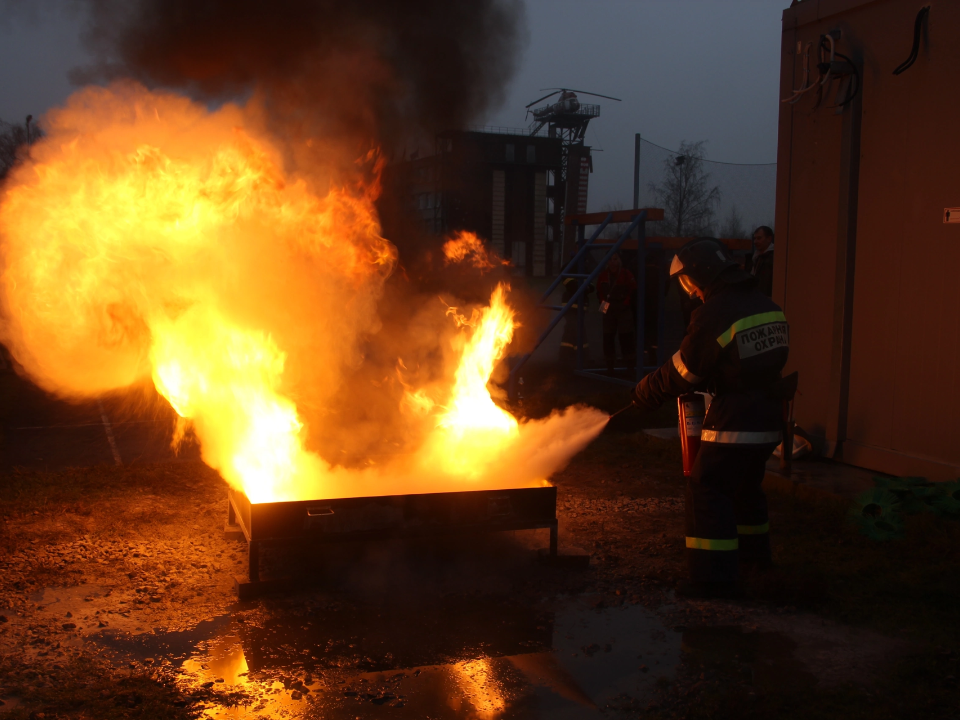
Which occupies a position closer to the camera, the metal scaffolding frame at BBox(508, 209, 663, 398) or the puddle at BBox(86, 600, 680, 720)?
the puddle at BBox(86, 600, 680, 720)

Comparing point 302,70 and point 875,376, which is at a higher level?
point 302,70

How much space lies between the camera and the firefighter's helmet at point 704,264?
478cm

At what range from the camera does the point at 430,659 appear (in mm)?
3795

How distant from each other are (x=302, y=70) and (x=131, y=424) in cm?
507

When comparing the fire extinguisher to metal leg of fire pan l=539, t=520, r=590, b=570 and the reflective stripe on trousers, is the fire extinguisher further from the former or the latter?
metal leg of fire pan l=539, t=520, r=590, b=570

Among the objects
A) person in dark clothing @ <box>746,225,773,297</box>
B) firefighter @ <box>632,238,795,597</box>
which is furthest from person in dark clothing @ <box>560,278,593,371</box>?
firefighter @ <box>632,238,795,597</box>

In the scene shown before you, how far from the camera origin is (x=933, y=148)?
642 cm

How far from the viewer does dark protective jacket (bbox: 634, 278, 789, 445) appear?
457 centimetres

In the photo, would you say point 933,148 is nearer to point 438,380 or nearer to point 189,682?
point 438,380

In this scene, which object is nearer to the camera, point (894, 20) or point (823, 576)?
point (823, 576)

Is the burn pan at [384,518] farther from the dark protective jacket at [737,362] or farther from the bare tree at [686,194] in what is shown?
the bare tree at [686,194]

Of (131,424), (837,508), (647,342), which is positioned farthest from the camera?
(647,342)

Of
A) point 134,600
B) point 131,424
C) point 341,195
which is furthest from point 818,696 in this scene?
point 131,424

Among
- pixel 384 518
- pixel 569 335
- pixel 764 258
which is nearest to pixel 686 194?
pixel 569 335
